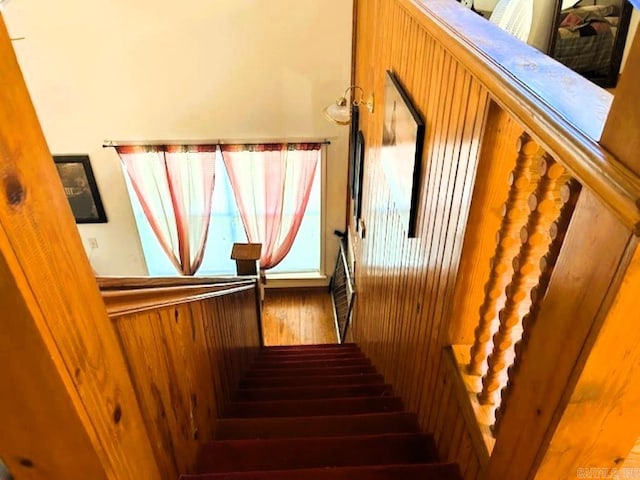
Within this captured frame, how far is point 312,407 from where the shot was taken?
229 centimetres

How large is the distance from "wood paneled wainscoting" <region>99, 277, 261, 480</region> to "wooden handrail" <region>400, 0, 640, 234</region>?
86cm

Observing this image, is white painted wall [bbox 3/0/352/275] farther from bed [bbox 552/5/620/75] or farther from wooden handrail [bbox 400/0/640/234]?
wooden handrail [bbox 400/0/640/234]

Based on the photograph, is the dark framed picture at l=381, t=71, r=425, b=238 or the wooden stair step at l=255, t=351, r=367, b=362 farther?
the wooden stair step at l=255, t=351, r=367, b=362

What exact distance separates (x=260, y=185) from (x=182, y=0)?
1867mm

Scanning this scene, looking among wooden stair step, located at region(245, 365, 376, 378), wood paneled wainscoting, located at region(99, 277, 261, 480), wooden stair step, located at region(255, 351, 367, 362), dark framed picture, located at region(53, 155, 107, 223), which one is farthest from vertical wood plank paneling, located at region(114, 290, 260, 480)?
dark framed picture, located at region(53, 155, 107, 223)

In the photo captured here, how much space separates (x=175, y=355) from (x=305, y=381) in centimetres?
155

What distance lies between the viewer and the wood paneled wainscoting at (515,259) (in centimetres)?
74

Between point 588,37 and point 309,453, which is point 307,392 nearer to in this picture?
point 309,453

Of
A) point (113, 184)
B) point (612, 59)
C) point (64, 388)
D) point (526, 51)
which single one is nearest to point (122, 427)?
point (64, 388)

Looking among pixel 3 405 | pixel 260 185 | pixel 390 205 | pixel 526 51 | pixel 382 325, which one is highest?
pixel 526 51

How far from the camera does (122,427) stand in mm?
937

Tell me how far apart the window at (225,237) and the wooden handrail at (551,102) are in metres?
3.81

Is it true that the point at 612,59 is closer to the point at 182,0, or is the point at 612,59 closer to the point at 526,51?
the point at 526,51

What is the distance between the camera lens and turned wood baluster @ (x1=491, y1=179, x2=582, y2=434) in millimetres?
843
